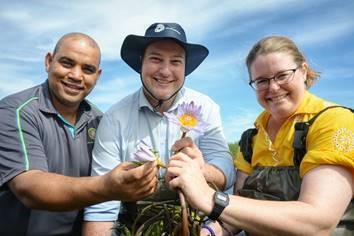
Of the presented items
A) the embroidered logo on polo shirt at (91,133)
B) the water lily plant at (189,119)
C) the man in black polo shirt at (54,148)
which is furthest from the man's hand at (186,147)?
the embroidered logo on polo shirt at (91,133)

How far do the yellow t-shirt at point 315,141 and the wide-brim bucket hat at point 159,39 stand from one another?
1364 mm

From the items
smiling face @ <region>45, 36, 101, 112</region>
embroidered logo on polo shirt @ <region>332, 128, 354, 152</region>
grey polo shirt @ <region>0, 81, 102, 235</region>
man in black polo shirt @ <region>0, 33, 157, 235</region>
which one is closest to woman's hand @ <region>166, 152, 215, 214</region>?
man in black polo shirt @ <region>0, 33, 157, 235</region>

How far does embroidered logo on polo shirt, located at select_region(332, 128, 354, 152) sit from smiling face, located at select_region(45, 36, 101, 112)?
302cm

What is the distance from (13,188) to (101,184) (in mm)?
1262

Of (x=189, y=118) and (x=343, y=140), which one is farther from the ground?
(x=189, y=118)

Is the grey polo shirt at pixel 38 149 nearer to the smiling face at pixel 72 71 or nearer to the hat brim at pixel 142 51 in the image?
the smiling face at pixel 72 71

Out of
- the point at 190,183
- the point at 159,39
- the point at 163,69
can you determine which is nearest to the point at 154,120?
the point at 163,69

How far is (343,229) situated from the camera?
3566mm

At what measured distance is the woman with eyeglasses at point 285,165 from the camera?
3.07 meters

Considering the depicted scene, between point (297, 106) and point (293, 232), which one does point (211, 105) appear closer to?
point (297, 106)

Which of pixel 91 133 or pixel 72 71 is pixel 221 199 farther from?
pixel 72 71

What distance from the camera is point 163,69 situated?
14.9 ft

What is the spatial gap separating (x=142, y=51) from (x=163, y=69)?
60 cm

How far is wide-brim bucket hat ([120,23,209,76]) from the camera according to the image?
458cm
